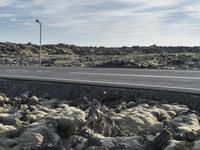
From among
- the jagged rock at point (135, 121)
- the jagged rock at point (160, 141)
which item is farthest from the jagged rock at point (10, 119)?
the jagged rock at point (160, 141)

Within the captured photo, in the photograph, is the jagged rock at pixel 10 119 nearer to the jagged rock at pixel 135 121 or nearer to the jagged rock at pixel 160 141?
the jagged rock at pixel 135 121

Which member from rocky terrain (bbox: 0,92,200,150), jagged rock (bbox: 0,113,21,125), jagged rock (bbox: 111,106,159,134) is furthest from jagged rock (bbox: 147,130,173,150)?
jagged rock (bbox: 0,113,21,125)

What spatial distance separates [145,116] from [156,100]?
3432mm

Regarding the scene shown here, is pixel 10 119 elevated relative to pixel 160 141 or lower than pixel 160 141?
lower

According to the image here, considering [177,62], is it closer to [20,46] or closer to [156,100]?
[156,100]

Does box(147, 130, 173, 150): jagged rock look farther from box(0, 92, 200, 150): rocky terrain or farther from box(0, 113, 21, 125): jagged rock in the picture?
box(0, 113, 21, 125): jagged rock

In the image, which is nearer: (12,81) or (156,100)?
(156,100)

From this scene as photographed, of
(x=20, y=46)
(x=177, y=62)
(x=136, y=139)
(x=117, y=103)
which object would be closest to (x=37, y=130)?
(x=136, y=139)

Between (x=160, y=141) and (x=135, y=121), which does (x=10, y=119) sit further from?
(x=160, y=141)

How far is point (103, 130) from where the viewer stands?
1110 cm

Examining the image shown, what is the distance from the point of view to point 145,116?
12.4 m

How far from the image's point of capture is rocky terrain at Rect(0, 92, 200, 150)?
31.7 feet

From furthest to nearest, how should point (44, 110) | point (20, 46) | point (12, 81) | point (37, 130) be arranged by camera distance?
point (20, 46)
point (12, 81)
point (44, 110)
point (37, 130)

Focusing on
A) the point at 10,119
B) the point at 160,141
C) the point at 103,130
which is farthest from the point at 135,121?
the point at 10,119
